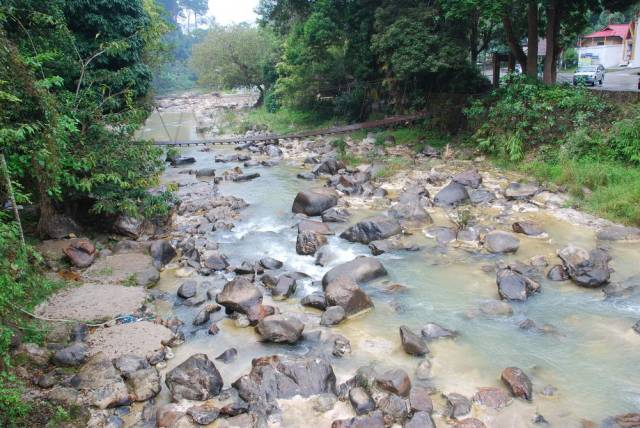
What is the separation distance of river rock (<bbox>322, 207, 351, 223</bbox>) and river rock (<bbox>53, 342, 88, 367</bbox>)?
6316 mm

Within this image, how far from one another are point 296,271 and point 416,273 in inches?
80.4

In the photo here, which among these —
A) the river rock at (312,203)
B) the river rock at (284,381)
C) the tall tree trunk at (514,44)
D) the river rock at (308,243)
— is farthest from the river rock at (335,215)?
the tall tree trunk at (514,44)

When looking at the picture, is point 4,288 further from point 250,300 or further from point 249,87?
point 249,87

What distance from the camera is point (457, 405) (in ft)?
18.1

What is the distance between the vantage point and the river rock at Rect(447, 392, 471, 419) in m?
5.43

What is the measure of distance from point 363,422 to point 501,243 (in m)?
5.43

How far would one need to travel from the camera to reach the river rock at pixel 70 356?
248 inches

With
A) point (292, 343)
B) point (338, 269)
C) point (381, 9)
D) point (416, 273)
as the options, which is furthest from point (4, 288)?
point (381, 9)

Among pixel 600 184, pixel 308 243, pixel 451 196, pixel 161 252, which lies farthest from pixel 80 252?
pixel 600 184

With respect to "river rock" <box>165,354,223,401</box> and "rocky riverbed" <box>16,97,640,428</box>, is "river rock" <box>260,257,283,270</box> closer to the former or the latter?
"rocky riverbed" <box>16,97,640,428</box>

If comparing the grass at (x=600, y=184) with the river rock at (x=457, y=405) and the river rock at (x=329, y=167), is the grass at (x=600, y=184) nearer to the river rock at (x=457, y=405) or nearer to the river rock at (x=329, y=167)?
the river rock at (x=329, y=167)

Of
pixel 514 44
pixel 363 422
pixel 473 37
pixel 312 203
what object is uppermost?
pixel 473 37

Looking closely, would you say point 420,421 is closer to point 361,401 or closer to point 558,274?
point 361,401

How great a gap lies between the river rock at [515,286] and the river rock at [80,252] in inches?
267
